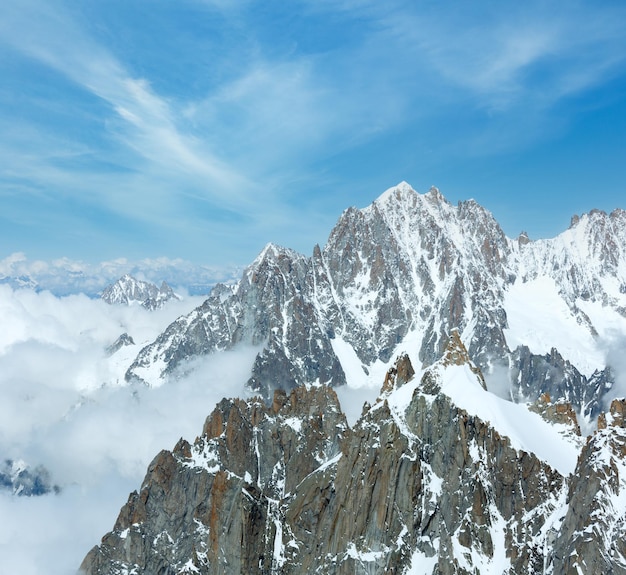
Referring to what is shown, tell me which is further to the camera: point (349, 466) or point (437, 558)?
point (349, 466)

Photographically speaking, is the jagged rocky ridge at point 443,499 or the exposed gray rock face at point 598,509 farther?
the jagged rocky ridge at point 443,499

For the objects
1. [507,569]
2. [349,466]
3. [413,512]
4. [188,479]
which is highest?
[188,479]

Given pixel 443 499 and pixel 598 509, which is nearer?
pixel 598 509

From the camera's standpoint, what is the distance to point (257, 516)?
5108 inches

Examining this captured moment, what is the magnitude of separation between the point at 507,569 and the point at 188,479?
110041mm

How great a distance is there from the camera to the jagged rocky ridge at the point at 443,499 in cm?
8062

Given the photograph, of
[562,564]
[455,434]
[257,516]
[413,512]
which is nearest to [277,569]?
[257,516]

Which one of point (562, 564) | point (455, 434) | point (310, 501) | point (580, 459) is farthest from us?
point (310, 501)

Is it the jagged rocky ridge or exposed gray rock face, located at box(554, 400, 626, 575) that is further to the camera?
the jagged rocky ridge

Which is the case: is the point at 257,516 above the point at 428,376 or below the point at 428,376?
below

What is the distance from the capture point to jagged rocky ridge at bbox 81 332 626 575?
80.6m

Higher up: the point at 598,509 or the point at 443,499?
the point at 443,499

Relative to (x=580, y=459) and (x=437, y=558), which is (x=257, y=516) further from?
(x=580, y=459)

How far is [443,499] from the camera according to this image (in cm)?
10325
